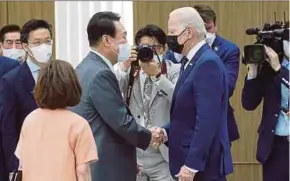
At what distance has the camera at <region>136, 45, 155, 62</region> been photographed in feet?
10.9

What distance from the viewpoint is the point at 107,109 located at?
2.79 meters

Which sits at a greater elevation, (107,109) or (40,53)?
(40,53)

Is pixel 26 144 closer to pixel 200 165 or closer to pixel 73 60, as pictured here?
pixel 200 165

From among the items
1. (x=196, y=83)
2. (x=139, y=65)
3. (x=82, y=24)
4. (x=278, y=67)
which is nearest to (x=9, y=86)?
(x=139, y=65)

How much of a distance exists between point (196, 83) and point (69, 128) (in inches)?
26.8

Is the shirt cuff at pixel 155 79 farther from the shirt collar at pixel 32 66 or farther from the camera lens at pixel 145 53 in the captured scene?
the shirt collar at pixel 32 66

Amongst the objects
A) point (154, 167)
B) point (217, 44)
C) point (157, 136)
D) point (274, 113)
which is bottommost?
point (154, 167)

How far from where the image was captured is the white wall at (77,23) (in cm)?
516

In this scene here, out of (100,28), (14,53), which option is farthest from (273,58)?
(14,53)

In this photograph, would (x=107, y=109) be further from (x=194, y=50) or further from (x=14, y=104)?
(x=14, y=104)

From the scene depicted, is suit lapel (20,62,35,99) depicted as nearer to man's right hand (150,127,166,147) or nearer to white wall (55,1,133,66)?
man's right hand (150,127,166,147)

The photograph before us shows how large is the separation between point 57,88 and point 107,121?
45 centimetres

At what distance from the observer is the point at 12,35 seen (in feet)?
14.6

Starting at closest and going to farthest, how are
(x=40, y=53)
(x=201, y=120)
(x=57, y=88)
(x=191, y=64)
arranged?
(x=57, y=88) < (x=201, y=120) < (x=191, y=64) < (x=40, y=53)
